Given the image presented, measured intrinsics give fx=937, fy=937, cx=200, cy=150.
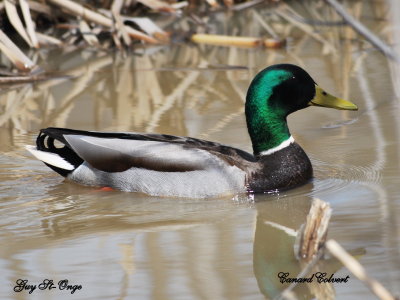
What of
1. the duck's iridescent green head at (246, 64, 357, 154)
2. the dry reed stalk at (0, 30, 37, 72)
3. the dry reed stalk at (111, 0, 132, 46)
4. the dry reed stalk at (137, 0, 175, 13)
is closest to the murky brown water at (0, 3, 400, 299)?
the dry reed stalk at (0, 30, 37, 72)

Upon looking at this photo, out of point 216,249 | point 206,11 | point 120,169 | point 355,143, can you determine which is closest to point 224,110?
point 355,143

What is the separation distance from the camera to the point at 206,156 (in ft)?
21.2

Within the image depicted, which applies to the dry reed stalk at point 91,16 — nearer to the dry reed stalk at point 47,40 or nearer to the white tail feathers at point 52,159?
the dry reed stalk at point 47,40

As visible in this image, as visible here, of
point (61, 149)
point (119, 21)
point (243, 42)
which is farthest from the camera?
point (243, 42)

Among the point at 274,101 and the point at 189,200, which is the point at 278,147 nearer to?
the point at 274,101

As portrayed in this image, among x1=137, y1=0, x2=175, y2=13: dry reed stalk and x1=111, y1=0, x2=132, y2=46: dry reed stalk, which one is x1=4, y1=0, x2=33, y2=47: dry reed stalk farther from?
x1=137, y1=0, x2=175, y2=13: dry reed stalk

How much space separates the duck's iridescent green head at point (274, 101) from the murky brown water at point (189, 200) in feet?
1.58

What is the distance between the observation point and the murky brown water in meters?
4.87

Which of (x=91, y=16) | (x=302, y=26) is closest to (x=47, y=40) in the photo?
(x=91, y=16)

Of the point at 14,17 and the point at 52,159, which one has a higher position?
the point at 14,17

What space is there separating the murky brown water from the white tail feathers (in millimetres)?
162

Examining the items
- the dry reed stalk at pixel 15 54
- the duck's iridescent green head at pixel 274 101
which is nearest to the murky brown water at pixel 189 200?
the dry reed stalk at pixel 15 54

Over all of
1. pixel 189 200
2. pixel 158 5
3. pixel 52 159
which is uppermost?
pixel 158 5

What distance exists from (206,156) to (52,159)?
1204mm
